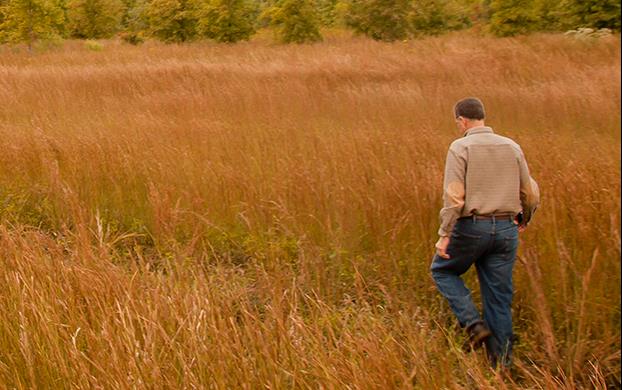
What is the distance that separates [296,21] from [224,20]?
3.10 m

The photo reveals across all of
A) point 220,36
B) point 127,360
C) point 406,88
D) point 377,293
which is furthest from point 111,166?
point 220,36

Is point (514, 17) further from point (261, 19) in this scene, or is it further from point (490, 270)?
point (490, 270)

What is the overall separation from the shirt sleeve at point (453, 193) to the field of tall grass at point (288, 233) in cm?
53

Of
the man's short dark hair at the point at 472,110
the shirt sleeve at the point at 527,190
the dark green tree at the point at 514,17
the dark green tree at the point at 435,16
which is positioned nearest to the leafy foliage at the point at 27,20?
the man's short dark hair at the point at 472,110

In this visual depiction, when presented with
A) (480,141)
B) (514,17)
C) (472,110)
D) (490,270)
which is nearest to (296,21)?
(514,17)

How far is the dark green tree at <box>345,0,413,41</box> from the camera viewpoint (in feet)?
81.5

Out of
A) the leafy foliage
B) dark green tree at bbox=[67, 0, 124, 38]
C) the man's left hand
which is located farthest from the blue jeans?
dark green tree at bbox=[67, 0, 124, 38]

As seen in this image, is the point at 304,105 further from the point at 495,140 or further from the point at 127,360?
the point at 127,360

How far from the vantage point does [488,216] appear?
11.8 ft

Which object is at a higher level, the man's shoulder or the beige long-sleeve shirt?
the man's shoulder

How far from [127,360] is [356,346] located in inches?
41.6

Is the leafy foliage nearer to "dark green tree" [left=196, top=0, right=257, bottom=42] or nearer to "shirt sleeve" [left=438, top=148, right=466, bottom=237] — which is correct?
"dark green tree" [left=196, top=0, right=257, bottom=42]

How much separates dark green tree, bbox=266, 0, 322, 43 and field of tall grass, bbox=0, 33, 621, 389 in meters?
13.4

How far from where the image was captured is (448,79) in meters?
11.1
